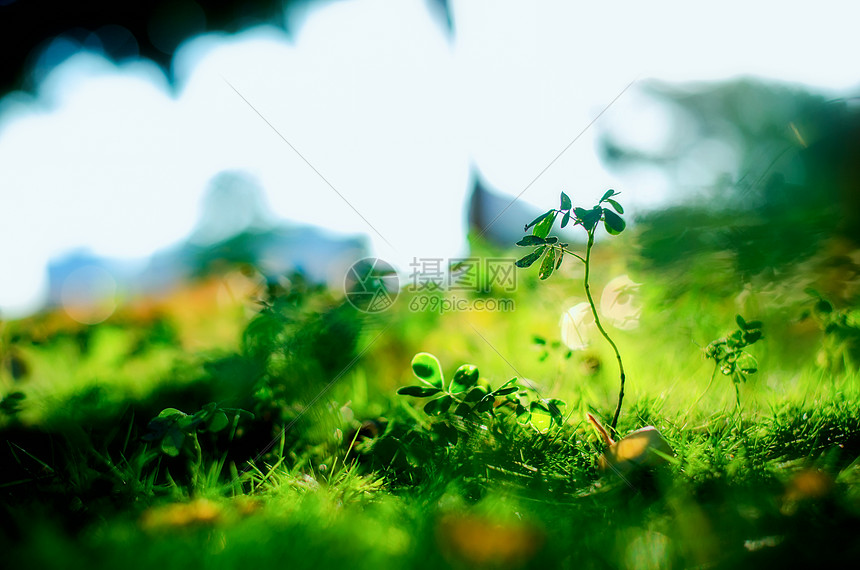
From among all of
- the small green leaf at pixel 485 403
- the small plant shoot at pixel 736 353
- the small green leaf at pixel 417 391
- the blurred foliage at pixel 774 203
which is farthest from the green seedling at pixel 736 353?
the small green leaf at pixel 417 391

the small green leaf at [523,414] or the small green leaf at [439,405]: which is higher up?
the small green leaf at [439,405]

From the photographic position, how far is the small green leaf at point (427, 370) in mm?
956

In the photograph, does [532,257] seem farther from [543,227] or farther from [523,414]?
[523,414]

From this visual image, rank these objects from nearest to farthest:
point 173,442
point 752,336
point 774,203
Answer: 1. point 173,442
2. point 752,336
3. point 774,203

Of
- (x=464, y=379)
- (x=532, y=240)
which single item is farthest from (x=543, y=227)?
(x=464, y=379)

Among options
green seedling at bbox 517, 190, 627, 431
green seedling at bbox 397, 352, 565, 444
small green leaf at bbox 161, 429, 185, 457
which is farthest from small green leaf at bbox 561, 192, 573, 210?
small green leaf at bbox 161, 429, 185, 457

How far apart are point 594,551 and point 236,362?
3.21ft

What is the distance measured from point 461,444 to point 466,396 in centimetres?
13

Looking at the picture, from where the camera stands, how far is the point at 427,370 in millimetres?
961

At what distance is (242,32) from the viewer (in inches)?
110

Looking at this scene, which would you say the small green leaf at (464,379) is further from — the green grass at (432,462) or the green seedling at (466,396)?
the green grass at (432,462)

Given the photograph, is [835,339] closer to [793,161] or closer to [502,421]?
[793,161]

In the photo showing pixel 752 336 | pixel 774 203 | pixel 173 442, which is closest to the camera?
pixel 173 442

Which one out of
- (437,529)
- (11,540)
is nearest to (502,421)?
(437,529)
